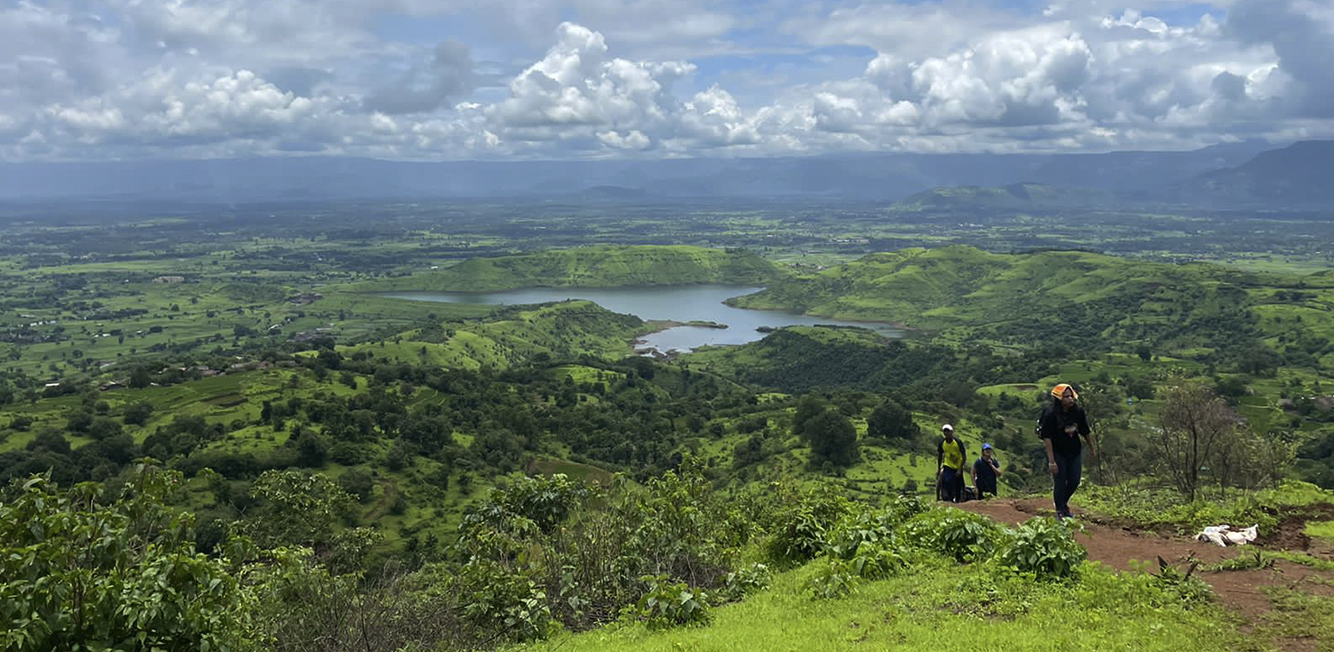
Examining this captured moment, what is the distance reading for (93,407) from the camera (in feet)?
238

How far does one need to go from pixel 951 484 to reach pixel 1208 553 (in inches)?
264

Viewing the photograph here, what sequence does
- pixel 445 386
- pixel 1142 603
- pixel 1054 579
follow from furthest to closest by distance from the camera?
1. pixel 445 386
2. pixel 1054 579
3. pixel 1142 603

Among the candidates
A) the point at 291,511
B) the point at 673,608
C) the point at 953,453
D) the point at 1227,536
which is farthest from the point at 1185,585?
the point at 291,511

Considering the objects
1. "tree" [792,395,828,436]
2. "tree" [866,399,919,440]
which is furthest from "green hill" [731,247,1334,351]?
"tree" [792,395,828,436]

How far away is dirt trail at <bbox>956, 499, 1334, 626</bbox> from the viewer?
9.51m

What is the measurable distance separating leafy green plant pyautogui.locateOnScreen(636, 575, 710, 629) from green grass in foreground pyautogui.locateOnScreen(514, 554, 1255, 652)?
7.5 inches

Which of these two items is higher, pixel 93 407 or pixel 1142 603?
pixel 1142 603

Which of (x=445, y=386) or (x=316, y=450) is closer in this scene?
(x=316, y=450)

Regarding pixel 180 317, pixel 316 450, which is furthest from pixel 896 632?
pixel 180 317

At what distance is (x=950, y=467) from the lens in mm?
17953

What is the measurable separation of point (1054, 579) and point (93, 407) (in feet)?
293

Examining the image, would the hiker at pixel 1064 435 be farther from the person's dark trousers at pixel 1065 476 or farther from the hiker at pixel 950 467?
the hiker at pixel 950 467

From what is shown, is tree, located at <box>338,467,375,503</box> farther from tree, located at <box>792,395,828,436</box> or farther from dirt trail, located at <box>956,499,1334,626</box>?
dirt trail, located at <box>956,499,1334,626</box>

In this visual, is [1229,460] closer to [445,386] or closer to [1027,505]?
[1027,505]
